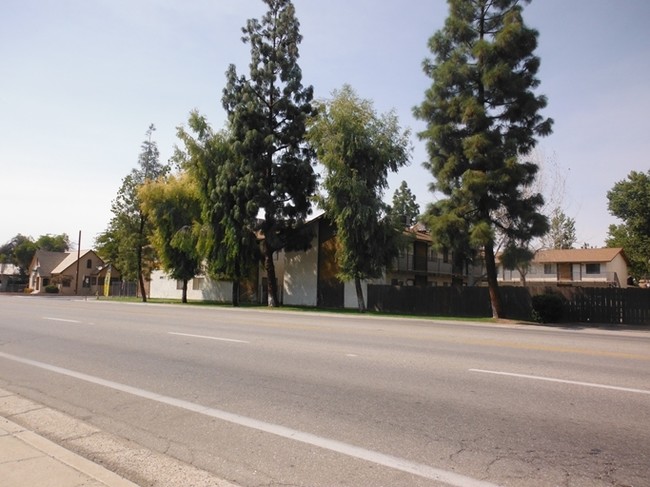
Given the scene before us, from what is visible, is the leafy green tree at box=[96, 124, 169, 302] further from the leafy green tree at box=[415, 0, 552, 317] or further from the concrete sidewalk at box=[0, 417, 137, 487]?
the concrete sidewalk at box=[0, 417, 137, 487]

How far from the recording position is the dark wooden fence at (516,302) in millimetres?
25344

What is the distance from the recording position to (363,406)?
6520 millimetres

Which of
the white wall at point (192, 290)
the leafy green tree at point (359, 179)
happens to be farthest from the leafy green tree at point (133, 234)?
the leafy green tree at point (359, 179)

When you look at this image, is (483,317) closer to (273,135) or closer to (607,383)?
(273,135)

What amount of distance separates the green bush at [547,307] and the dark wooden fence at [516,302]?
134 cm

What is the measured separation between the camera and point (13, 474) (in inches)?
165

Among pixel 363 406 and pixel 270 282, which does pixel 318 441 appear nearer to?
pixel 363 406

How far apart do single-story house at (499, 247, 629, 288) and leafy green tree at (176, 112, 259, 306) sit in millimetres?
33904

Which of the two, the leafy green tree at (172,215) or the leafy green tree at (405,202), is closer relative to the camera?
the leafy green tree at (172,215)

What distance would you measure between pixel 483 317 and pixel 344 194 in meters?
10.7

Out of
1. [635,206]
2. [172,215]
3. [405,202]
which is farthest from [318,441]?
[405,202]

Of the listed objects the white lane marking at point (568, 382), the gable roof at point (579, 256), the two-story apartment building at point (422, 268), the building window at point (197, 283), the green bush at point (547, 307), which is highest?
the gable roof at point (579, 256)

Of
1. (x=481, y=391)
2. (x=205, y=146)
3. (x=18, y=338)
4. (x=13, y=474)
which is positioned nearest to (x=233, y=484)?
(x=13, y=474)

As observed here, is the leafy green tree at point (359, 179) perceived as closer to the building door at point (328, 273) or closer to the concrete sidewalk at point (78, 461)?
the building door at point (328, 273)
